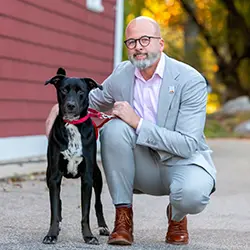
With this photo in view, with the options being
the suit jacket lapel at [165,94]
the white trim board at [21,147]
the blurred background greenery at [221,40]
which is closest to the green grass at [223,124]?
the blurred background greenery at [221,40]

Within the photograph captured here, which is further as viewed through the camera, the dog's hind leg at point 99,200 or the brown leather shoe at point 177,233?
the dog's hind leg at point 99,200

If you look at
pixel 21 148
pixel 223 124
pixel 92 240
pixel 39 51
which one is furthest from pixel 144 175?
pixel 223 124

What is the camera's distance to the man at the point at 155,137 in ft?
14.9

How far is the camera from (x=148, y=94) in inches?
187

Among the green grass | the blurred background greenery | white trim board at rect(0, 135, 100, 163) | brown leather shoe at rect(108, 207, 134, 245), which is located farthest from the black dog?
the blurred background greenery

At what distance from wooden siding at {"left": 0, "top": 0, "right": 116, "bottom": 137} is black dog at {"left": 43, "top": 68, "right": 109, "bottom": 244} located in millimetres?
4291

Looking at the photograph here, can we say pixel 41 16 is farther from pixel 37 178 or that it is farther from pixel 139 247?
pixel 139 247

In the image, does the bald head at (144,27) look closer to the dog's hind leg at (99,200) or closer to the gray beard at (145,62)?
the gray beard at (145,62)

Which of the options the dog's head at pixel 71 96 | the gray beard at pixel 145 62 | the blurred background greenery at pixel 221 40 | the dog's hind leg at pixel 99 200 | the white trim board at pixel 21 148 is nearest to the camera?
the dog's head at pixel 71 96

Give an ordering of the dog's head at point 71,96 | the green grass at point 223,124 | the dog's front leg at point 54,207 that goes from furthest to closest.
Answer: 1. the green grass at point 223,124
2. the dog's front leg at point 54,207
3. the dog's head at point 71,96

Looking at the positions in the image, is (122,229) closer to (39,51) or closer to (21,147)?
(21,147)

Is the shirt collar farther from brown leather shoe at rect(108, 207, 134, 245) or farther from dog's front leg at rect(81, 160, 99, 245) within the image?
brown leather shoe at rect(108, 207, 134, 245)

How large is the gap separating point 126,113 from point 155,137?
23 centimetres

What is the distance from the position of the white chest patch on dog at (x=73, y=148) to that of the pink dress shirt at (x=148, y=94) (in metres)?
0.49
